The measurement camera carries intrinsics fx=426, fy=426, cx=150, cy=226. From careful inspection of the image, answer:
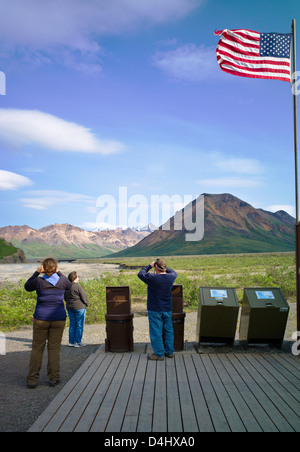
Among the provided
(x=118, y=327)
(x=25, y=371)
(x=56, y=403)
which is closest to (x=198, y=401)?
(x=56, y=403)

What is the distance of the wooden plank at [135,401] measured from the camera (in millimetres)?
4969

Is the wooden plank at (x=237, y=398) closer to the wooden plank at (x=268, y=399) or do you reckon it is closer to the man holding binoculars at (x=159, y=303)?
the wooden plank at (x=268, y=399)

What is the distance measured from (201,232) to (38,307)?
19204 centimetres

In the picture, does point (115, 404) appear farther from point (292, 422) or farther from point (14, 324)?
point (14, 324)

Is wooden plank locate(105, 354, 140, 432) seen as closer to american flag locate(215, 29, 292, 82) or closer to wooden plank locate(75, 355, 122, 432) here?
wooden plank locate(75, 355, 122, 432)

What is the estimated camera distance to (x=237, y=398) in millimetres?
5895

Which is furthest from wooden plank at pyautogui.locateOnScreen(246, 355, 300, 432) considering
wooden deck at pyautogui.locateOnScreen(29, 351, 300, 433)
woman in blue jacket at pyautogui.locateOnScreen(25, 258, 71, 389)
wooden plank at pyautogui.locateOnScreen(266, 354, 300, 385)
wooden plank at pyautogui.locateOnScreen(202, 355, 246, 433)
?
woman in blue jacket at pyautogui.locateOnScreen(25, 258, 71, 389)

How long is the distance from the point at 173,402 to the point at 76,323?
15.7 feet

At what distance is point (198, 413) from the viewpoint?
533cm

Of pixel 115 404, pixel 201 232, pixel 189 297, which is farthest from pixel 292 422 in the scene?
pixel 201 232

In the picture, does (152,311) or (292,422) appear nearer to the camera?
(292,422)

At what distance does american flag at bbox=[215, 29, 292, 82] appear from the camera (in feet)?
31.7

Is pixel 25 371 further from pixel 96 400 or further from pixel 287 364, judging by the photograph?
pixel 287 364

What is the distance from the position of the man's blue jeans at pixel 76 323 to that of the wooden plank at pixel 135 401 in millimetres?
2511
